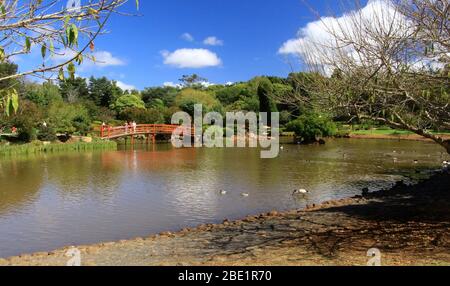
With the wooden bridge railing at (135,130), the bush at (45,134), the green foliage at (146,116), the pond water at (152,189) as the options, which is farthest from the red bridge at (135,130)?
the pond water at (152,189)

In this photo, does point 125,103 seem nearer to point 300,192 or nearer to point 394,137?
point 394,137

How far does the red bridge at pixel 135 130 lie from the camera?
115 ft

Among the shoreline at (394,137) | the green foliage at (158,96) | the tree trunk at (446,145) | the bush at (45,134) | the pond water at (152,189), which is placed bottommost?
the pond water at (152,189)

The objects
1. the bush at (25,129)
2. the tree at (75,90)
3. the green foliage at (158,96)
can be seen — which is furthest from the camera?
the green foliage at (158,96)

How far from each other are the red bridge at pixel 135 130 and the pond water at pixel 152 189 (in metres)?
10.0

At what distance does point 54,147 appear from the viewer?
94.4 feet

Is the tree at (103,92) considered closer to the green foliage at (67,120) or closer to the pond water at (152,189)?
the green foliage at (67,120)

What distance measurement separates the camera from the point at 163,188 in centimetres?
1472

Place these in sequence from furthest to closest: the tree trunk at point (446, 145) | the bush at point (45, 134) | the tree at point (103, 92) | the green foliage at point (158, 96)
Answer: the green foliage at point (158, 96), the tree at point (103, 92), the bush at point (45, 134), the tree trunk at point (446, 145)

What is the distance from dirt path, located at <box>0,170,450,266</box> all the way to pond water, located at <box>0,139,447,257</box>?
5.26ft
